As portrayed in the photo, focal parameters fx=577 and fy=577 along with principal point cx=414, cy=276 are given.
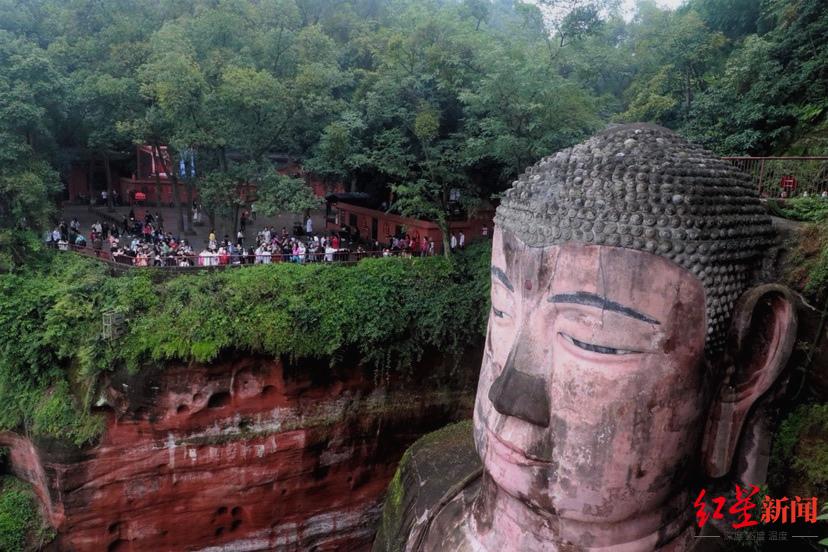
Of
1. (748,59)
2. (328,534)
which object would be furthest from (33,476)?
(748,59)

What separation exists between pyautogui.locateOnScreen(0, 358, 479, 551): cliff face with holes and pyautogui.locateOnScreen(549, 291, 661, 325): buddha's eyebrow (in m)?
10.2

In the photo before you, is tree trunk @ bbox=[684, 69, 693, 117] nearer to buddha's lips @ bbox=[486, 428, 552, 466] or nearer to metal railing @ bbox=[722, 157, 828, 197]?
metal railing @ bbox=[722, 157, 828, 197]

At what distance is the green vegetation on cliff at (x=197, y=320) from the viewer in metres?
12.2

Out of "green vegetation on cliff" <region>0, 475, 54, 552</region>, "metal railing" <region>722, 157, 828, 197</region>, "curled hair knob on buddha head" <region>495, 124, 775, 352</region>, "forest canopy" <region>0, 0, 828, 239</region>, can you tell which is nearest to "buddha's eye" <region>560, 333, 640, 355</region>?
"curled hair knob on buddha head" <region>495, 124, 775, 352</region>

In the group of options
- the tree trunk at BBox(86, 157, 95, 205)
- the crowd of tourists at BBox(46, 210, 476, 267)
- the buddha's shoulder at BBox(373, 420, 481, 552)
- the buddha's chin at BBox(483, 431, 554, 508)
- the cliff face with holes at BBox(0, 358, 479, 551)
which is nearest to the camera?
the buddha's chin at BBox(483, 431, 554, 508)

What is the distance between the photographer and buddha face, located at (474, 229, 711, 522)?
3.79 meters

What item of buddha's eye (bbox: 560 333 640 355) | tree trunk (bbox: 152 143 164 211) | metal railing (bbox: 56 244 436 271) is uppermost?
tree trunk (bbox: 152 143 164 211)

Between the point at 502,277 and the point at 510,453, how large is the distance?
1.30 m

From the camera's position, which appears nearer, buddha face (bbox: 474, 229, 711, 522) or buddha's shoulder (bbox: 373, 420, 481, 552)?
buddha face (bbox: 474, 229, 711, 522)

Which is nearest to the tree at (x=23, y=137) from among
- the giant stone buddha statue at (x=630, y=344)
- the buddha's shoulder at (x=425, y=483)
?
the buddha's shoulder at (x=425, y=483)

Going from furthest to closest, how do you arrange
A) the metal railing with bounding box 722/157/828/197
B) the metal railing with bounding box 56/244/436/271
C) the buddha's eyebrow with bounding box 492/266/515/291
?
the metal railing with bounding box 56/244/436/271 → the metal railing with bounding box 722/157/828/197 → the buddha's eyebrow with bounding box 492/266/515/291

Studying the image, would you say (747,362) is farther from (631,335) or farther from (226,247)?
(226,247)

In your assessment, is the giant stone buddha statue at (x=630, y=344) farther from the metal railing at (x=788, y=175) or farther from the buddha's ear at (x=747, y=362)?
the metal railing at (x=788, y=175)

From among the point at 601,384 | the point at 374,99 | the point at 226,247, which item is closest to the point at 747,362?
the point at 601,384
